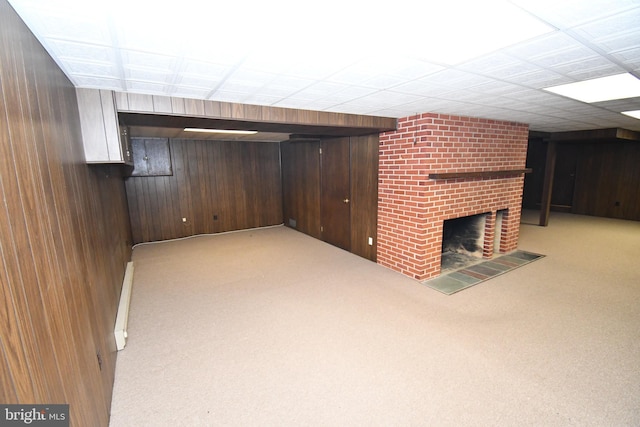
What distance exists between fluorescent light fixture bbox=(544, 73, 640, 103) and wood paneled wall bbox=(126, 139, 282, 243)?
5.44m

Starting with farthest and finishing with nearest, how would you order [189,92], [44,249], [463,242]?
[463,242], [189,92], [44,249]

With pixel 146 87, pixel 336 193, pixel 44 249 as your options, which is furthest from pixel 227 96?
pixel 336 193

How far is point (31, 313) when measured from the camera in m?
0.95

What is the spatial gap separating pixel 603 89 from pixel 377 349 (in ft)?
9.46

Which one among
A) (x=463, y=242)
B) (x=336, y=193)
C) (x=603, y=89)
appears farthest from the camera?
(x=336, y=193)

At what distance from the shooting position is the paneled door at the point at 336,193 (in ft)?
15.6

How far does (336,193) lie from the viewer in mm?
5020

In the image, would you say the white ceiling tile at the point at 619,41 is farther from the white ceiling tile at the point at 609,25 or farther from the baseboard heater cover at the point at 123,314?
the baseboard heater cover at the point at 123,314

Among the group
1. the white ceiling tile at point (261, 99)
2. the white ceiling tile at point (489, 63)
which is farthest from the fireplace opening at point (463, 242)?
the white ceiling tile at point (261, 99)

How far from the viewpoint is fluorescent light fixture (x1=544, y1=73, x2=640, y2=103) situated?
6.94ft

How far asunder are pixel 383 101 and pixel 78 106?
244cm

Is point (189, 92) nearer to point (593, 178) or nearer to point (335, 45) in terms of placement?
point (335, 45)

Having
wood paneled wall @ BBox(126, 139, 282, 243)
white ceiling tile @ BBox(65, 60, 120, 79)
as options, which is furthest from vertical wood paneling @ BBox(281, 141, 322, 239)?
white ceiling tile @ BBox(65, 60, 120, 79)

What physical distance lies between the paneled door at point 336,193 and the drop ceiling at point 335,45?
235 centimetres
